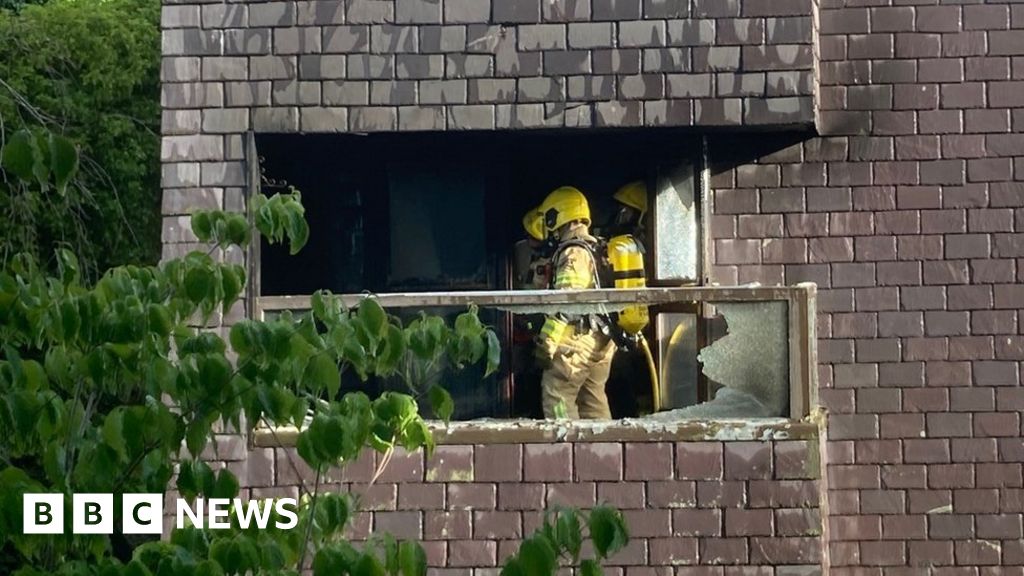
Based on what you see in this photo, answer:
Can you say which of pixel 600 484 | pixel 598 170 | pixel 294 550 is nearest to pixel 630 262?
pixel 598 170

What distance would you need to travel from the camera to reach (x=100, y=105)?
13461 millimetres

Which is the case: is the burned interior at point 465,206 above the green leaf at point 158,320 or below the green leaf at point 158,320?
above

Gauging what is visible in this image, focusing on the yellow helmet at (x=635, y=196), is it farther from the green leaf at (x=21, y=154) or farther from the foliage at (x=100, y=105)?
the green leaf at (x=21, y=154)

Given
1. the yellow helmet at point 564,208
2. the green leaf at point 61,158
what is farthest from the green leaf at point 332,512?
the yellow helmet at point 564,208

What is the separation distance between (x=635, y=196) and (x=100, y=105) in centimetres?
582

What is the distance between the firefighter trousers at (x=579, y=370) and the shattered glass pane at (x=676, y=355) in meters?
0.27

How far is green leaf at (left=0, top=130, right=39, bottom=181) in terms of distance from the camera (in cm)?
419

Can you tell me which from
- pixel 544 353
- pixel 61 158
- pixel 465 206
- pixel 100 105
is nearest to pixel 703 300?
pixel 544 353

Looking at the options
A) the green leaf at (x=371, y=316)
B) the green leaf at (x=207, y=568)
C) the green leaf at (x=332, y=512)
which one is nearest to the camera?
the green leaf at (x=207, y=568)

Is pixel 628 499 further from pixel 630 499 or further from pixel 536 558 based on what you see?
pixel 536 558

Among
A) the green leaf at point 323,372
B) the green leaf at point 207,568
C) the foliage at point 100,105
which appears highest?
the foliage at point 100,105

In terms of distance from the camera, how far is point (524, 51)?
8.54m

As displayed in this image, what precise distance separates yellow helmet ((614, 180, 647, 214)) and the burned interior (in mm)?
52

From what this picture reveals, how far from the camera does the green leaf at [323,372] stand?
4383mm
